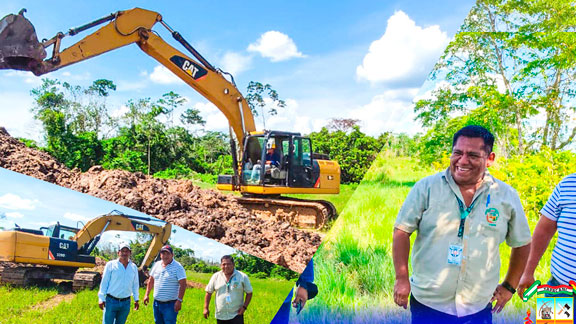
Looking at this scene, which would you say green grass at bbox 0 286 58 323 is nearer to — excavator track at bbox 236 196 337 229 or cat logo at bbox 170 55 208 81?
cat logo at bbox 170 55 208 81

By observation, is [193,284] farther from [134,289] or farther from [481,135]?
[481,135]

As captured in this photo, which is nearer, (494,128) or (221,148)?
(494,128)

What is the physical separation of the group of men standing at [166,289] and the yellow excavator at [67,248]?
0.10 m

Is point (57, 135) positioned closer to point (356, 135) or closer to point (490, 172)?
point (490, 172)

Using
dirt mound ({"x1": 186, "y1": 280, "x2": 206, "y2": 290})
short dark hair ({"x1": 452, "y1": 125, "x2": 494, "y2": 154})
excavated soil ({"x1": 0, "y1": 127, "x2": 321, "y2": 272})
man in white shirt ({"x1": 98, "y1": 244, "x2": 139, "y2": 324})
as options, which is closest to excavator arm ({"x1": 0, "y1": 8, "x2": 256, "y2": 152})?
excavated soil ({"x1": 0, "y1": 127, "x2": 321, "y2": 272})

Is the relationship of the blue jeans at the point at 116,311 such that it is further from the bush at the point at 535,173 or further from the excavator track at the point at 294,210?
the excavator track at the point at 294,210

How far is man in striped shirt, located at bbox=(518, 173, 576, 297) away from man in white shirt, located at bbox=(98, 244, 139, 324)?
2.61 metres

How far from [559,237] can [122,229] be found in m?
2.97

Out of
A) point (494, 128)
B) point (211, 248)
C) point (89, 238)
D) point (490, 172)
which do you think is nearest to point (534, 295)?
point (490, 172)

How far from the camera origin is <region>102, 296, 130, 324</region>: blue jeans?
335cm

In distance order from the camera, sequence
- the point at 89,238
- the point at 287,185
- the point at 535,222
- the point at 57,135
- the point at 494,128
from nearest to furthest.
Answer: the point at 535,222, the point at 494,128, the point at 89,238, the point at 57,135, the point at 287,185

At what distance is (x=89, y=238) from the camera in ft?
11.3

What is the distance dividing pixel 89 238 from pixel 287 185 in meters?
8.11

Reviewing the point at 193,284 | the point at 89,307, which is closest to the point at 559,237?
the point at 193,284
